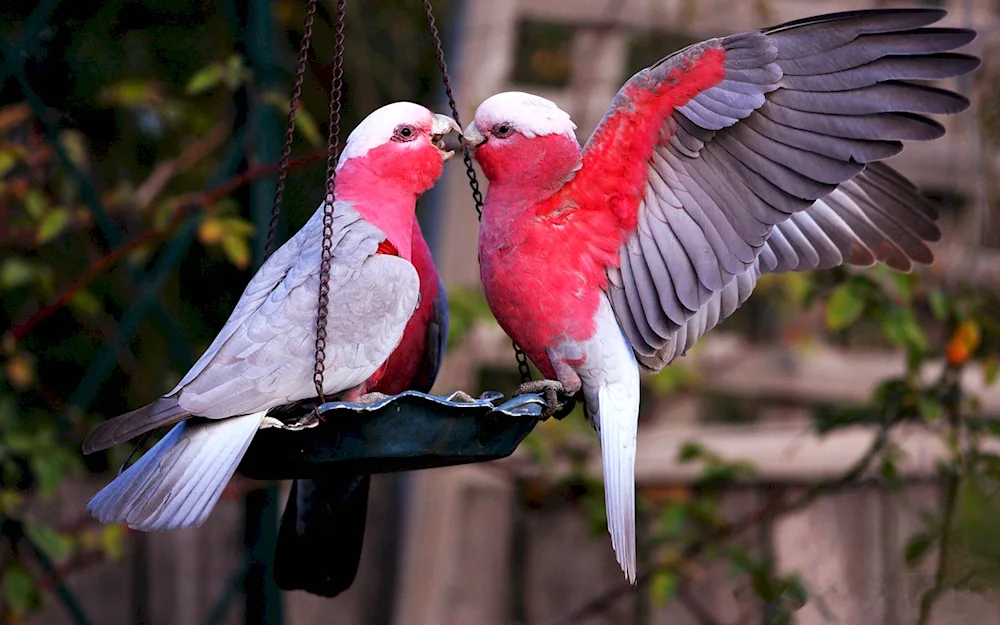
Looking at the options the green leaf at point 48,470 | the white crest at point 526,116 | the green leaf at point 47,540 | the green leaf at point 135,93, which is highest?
the green leaf at point 135,93

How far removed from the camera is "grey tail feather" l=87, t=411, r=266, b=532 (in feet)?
5.65

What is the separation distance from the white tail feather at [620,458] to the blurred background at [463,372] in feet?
3.51

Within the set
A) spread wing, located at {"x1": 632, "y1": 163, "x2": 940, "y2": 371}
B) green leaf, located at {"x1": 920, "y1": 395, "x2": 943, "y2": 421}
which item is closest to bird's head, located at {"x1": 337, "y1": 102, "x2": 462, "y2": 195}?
spread wing, located at {"x1": 632, "y1": 163, "x2": 940, "y2": 371}

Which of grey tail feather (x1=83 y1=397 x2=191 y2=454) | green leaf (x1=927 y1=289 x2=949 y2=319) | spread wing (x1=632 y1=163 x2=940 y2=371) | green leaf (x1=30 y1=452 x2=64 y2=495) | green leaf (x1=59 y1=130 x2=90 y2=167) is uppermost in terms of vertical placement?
green leaf (x1=59 y1=130 x2=90 y2=167)

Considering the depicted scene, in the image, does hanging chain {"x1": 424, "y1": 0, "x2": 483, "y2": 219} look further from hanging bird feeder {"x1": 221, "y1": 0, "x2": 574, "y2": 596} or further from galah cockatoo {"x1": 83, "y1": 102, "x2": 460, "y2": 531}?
hanging bird feeder {"x1": 221, "y1": 0, "x2": 574, "y2": 596}

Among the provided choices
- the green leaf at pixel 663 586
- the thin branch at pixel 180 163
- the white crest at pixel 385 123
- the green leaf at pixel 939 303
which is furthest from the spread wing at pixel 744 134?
the thin branch at pixel 180 163

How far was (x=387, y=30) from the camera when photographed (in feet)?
16.5

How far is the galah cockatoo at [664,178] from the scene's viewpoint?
2.01 m

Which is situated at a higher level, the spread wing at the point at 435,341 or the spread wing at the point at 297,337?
the spread wing at the point at 297,337

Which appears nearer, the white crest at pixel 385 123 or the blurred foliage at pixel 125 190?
the white crest at pixel 385 123

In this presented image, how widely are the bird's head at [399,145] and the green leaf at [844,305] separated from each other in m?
1.43

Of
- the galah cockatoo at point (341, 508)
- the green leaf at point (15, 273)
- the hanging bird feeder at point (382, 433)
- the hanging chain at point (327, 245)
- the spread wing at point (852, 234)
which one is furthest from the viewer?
the green leaf at point (15, 273)

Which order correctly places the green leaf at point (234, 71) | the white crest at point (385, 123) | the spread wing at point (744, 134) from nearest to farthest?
the spread wing at point (744, 134)
the white crest at point (385, 123)
the green leaf at point (234, 71)

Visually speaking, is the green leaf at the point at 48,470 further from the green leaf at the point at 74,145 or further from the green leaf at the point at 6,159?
the green leaf at the point at 74,145
